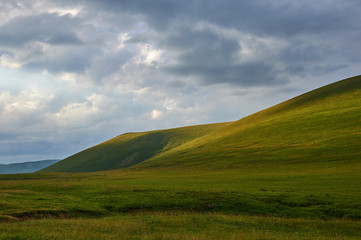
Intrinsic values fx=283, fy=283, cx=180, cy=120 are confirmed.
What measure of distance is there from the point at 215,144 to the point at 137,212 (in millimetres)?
120969

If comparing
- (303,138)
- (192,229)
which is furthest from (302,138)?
(192,229)

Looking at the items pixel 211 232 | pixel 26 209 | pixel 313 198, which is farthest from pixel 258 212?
pixel 26 209

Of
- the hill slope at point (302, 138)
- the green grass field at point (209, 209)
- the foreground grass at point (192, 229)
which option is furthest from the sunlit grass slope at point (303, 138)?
the foreground grass at point (192, 229)

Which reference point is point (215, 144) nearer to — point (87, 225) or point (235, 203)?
point (235, 203)

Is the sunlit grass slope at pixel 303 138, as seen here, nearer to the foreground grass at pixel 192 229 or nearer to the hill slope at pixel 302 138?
the hill slope at pixel 302 138

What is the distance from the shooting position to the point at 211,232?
2244cm

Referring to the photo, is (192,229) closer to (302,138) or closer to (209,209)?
(209,209)

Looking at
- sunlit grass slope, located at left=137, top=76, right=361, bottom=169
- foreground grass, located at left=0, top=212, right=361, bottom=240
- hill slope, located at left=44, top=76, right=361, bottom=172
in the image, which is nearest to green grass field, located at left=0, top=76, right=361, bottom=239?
foreground grass, located at left=0, top=212, right=361, bottom=240

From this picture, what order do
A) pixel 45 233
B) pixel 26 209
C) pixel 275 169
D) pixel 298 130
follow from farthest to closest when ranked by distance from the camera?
pixel 298 130, pixel 275 169, pixel 26 209, pixel 45 233

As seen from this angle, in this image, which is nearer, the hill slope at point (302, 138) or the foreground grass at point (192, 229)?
the foreground grass at point (192, 229)

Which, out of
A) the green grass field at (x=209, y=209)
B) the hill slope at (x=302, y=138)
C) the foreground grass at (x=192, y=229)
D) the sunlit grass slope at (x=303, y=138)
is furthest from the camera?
the hill slope at (x=302, y=138)

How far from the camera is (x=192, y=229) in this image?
2388 cm

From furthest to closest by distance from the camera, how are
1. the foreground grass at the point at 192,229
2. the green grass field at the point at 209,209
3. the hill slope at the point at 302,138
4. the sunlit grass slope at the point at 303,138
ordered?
the hill slope at the point at 302,138
the sunlit grass slope at the point at 303,138
the green grass field at the point at 209,209
the foreground grass at the point at 192,229

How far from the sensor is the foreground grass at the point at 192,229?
19.9m
